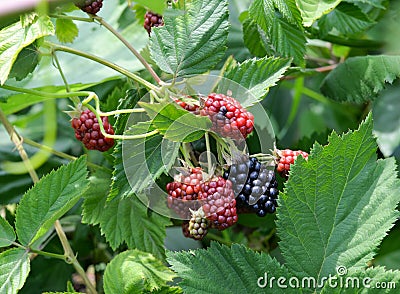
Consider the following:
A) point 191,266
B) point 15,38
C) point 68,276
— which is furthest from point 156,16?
point 68,276

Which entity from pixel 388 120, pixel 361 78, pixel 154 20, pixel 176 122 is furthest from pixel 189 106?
pixel 388 120

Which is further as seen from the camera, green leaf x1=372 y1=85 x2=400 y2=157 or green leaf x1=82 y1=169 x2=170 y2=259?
green leaf x1=372 y1=85 x2=400 y2=157

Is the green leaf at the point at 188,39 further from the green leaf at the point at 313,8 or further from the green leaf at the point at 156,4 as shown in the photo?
the green leaf at the point at 313,8

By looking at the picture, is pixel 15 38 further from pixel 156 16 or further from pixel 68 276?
pixel 68 276

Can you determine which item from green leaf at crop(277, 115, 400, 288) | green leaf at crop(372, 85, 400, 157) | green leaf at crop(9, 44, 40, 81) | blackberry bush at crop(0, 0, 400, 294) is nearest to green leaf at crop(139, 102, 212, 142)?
blackberry bush at crop(0, 0, 400, 294)

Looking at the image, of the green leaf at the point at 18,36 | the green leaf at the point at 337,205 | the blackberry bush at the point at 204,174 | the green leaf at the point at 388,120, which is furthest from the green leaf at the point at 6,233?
the green leaf at the point at 388,120

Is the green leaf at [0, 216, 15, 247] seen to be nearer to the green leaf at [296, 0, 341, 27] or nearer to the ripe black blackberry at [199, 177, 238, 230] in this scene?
the ripe black blackberry at [199, 177, 238, 230]
